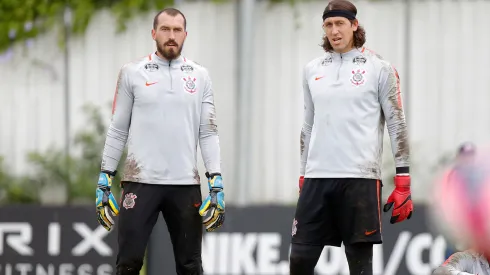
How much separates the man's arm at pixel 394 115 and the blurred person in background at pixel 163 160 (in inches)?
42.8

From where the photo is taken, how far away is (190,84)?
6.16 m

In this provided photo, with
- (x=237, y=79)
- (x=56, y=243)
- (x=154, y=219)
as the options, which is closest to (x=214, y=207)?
(x=154, y=219)

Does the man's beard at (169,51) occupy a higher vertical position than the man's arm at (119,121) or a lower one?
higher

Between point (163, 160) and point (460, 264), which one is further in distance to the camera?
point (163, 160)

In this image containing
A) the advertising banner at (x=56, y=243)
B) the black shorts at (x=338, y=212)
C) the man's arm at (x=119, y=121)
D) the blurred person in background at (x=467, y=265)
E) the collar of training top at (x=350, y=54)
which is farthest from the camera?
the advertising banner at (x=56, y=243)

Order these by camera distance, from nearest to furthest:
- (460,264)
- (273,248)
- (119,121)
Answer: (460,264) → (119,121) → (273,248)

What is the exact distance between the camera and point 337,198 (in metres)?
5.84

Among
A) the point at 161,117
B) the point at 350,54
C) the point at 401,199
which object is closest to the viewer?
the point at 401,199

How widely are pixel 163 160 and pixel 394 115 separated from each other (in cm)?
136

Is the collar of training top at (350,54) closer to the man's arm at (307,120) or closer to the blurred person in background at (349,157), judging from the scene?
the blurred person in background at (349,157)

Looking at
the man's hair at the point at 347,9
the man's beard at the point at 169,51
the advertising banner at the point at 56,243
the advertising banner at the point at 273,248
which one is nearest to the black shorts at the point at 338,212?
the man's hair at the point at 347,9

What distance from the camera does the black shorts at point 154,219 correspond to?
6082 mm

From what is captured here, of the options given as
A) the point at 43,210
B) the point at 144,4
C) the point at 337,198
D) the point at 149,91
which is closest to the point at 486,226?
the point at 337,198

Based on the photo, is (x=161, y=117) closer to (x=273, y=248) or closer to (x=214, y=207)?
(x=214, y=207)
